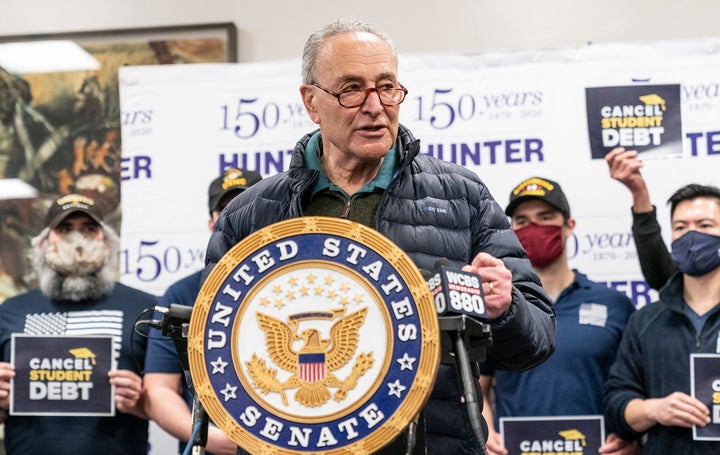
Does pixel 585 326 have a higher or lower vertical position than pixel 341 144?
lower

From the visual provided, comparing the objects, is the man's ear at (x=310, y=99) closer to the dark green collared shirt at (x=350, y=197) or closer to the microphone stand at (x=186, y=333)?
the dark green collared shirt at (x=350, y=197)

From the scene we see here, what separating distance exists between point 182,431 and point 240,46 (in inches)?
92.5

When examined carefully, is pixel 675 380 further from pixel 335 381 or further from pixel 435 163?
pixel 335 381

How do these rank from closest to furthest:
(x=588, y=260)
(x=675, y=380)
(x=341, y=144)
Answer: (x=341, y=144)
(x=675, y=380)
(x=588, y=260)

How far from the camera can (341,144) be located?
→ 2.09 metres

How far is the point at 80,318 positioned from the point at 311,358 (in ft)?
9.40

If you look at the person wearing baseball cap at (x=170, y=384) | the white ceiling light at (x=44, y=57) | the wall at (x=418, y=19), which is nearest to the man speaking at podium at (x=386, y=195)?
the person wearing baseball cap at (x=170, y=384)

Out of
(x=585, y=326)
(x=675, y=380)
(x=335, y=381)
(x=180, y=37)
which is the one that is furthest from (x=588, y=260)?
(x=335, y=381)

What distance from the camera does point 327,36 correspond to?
83.5 inches

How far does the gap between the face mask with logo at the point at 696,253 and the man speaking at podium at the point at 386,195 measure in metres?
2.11

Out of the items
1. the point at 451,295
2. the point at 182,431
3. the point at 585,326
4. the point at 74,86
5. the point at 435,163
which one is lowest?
the point at 182,431

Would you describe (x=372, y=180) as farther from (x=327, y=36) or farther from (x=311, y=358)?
(x=311, y=358)

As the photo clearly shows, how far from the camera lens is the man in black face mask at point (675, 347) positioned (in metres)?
3.84

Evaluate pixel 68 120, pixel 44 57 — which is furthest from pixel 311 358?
pixel 44 57
